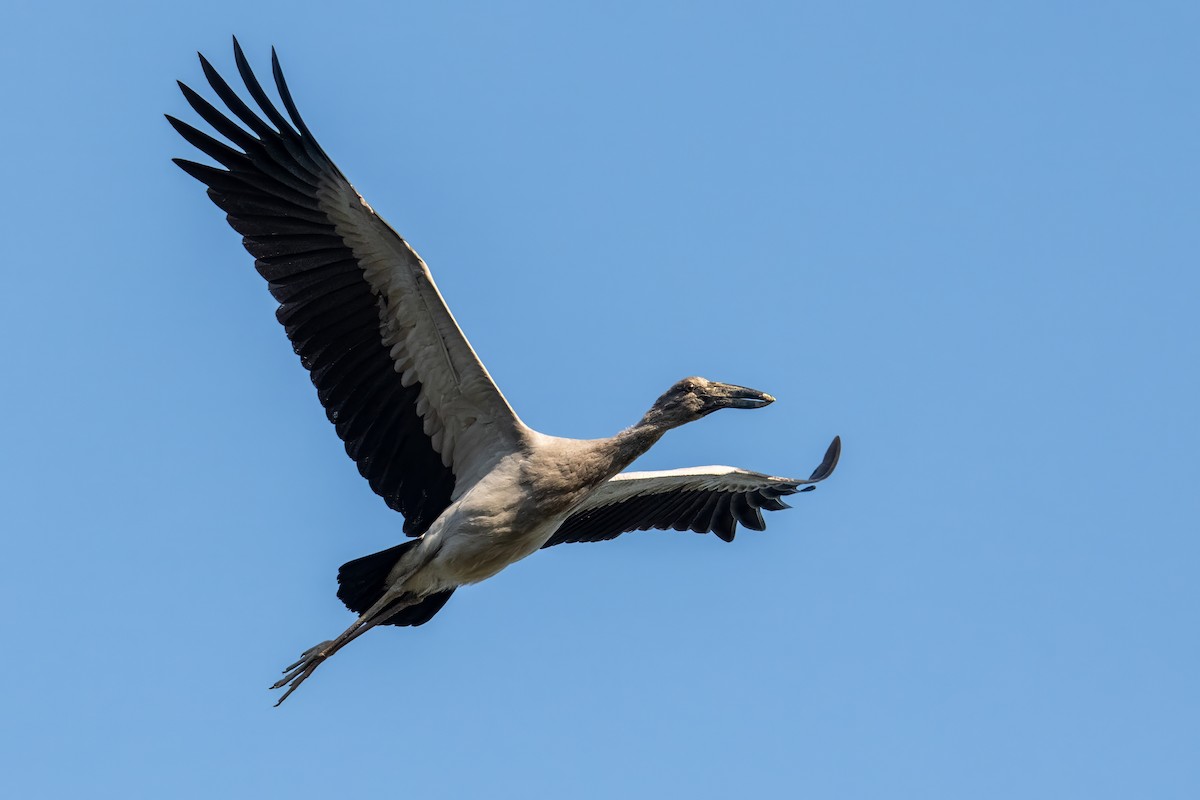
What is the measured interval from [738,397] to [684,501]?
1.85 meters

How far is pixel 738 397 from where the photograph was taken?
463 inches

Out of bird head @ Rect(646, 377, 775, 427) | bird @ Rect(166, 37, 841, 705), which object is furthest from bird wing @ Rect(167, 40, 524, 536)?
bird head @ Rect(646, 377, 775, 427)

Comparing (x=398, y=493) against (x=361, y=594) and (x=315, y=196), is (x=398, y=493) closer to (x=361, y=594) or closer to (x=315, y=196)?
(x=361, y=594)

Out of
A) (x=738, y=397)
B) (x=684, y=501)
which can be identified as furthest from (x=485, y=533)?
(x=684, y=501)

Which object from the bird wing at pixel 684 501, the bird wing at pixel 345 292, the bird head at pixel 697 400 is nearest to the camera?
the bird wing at pixel 345 292

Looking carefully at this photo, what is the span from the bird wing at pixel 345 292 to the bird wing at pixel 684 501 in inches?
51.9

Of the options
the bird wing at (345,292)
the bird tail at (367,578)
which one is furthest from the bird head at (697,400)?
the bird tail at (367,578)

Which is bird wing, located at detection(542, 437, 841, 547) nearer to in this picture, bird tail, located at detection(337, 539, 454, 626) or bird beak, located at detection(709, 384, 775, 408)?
bird beak, located at detection(709, 384, 775, 408)

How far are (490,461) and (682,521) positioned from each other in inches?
92.3

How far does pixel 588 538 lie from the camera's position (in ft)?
43.2

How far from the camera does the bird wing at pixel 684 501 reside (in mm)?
12883

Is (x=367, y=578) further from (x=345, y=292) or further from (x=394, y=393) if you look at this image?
(x=345, y=292)

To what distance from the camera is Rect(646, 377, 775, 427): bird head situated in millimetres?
11594

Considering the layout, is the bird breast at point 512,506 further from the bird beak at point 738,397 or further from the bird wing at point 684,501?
the bird wing at point 684,501
